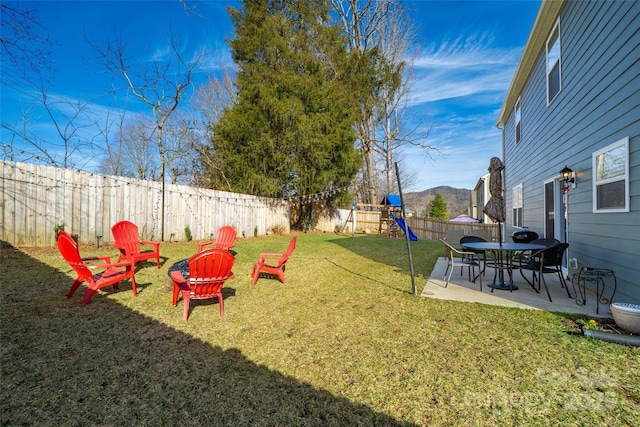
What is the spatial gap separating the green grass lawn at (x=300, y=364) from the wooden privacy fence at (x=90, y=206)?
2461 mm

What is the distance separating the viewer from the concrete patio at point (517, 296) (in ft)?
12.2

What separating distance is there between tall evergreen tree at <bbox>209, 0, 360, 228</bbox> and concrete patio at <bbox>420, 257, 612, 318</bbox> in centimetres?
935

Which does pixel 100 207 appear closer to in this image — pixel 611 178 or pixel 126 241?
pixel 126 241

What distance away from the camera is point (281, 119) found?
1305 centimetres

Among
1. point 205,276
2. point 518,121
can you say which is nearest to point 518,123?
point 518,121

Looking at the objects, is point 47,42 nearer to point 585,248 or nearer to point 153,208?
point 153,208

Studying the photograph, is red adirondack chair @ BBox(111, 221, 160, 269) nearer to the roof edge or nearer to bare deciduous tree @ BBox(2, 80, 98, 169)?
bare deciduous tree @ BBox(2, 80, 98, 169)

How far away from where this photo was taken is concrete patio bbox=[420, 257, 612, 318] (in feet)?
12.2

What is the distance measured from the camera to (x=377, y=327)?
318 centimetres

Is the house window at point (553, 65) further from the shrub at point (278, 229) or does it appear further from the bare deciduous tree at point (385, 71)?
the bare deciduous tree at point (385, 71)

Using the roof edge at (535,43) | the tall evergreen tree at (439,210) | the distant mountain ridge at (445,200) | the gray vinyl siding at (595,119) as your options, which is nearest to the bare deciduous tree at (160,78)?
the roof edge at (535,43)

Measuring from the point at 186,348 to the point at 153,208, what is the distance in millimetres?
6762

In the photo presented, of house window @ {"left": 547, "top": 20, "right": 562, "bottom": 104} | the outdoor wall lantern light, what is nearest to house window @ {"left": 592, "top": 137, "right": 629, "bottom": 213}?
the outdoor wall lantern light

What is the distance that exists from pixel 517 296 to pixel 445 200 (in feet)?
113
